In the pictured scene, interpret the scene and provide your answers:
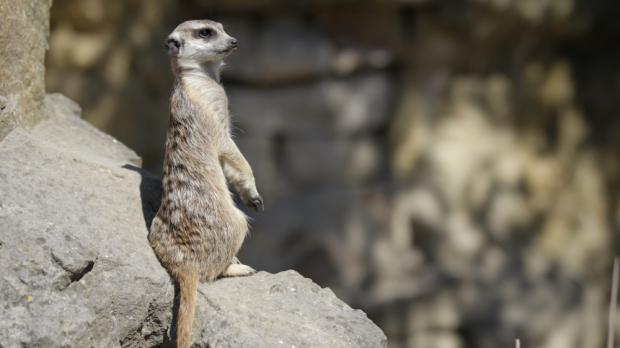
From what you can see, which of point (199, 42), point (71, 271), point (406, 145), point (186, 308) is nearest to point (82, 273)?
point (71, 271)

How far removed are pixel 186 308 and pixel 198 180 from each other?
39cm

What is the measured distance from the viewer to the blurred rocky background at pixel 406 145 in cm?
563

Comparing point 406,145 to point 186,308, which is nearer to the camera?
point 186,308

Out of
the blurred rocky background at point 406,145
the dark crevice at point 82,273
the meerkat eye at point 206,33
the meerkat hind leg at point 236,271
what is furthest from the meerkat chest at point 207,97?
the blurred rocky background at point 406,145

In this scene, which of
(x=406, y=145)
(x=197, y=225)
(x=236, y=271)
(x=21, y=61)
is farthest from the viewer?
(x=406, y=145)

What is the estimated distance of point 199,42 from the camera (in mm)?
2863

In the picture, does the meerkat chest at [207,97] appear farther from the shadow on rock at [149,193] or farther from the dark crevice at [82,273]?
the dark crevice at [82,273]

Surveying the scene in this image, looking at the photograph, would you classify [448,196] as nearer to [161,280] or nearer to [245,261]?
[245,261]

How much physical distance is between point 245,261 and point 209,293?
313cm

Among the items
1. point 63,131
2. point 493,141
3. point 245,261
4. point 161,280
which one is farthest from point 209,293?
point 493,141

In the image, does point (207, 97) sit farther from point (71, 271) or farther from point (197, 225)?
point (71, 271)

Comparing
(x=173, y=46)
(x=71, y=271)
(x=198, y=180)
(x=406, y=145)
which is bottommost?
(x=71, y=271)

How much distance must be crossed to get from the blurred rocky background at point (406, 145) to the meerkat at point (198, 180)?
8.69ft

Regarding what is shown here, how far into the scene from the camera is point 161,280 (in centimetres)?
254
